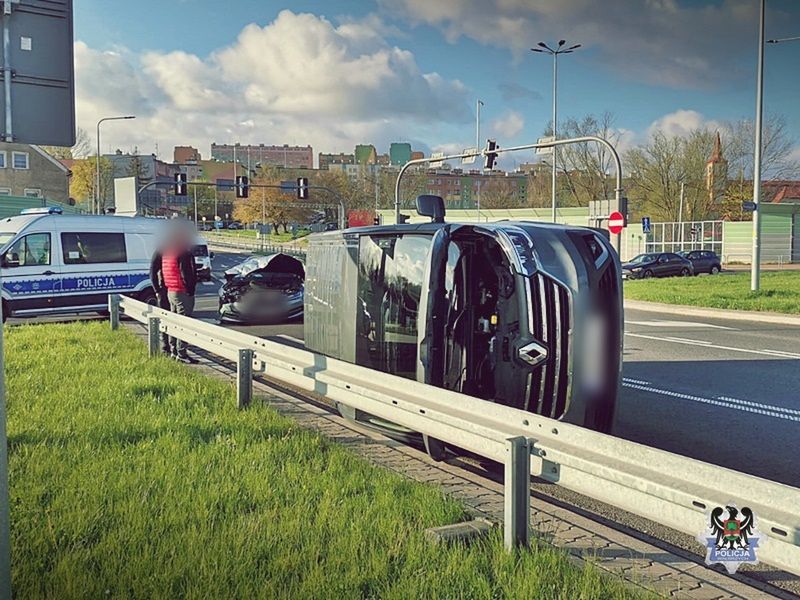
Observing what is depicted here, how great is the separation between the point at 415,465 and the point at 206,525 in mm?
2012

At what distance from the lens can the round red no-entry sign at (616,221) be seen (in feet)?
82.1

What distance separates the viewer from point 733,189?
2282 inches

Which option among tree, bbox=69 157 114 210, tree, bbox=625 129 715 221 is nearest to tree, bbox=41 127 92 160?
tree, bbox=69 157 114 210

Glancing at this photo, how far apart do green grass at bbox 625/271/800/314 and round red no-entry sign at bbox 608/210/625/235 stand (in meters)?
2.34

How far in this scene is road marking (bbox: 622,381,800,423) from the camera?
7762 millimetres

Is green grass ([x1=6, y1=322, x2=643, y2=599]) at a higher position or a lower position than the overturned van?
lower

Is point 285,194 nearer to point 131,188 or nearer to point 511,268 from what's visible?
point 131,188

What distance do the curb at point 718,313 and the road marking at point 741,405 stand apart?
10.3 metres

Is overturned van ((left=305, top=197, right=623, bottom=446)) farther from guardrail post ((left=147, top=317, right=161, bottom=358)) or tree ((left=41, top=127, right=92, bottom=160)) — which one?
tree ((left=41, top=127, right=92, bottom=160))

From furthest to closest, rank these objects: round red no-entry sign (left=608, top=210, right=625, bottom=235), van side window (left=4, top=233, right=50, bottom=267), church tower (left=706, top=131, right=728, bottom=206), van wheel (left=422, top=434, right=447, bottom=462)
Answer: church tower (left=706, top=131, right=728, bottom=206) < round red no-entry sign (left=608, top=210, right=625, bottom=235) < van side window (left=4, top=233, right=50, bottom=267) < van wheel (left=422, top=434, right=447, bottom=462)

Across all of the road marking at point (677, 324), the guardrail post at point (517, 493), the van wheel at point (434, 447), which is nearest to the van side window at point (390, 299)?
the van wheel at point (434, 447)

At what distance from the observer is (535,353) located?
5.40 meters

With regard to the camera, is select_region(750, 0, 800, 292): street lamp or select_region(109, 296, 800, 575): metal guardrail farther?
select_region(750, 0, 800, 292): street lamp

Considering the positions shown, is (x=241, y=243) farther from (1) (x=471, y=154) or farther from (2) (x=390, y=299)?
(2) (x=390, y=299)
